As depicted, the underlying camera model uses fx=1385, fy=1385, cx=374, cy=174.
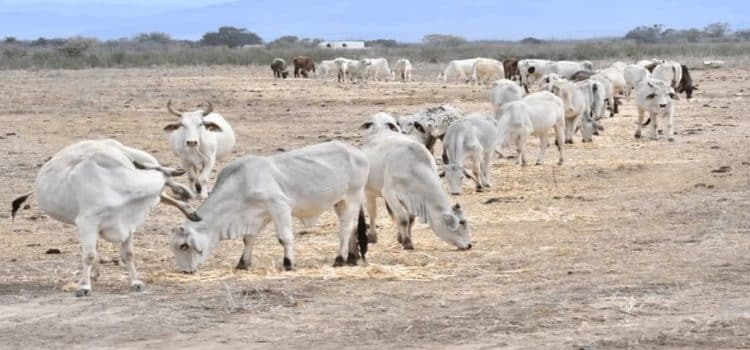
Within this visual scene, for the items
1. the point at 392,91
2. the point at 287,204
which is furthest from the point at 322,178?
the point at 392,91

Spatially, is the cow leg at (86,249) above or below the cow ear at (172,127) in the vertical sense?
below

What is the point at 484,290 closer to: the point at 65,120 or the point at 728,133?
the point at 728,133

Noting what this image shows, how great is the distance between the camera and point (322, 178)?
42.1 feet

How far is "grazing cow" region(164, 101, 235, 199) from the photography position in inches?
661

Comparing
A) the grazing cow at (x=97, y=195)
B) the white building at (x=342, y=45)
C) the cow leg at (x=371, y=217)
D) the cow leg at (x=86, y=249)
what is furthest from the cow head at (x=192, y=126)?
the white building at (x=342, y=45)

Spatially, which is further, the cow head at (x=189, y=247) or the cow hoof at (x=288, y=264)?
the cow hoof at (x=288, y=264)

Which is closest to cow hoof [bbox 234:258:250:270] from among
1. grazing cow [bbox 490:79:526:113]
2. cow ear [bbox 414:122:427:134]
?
cow ear [bbox 414:122:427:134]

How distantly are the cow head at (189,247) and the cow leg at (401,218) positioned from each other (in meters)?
2.36

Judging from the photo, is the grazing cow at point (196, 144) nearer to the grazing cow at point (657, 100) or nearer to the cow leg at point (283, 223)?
the cow leg at point (283, 223)

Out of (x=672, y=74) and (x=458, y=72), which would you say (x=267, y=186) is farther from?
(x=458, y=72)

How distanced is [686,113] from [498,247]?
67.1 feet

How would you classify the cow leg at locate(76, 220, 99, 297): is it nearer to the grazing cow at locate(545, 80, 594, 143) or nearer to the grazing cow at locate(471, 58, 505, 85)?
the grazing cow at locate(545, 80, 594, 143)

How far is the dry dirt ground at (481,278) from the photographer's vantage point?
966 centimetres

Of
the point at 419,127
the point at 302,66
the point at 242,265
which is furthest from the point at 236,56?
the point at 242,265
